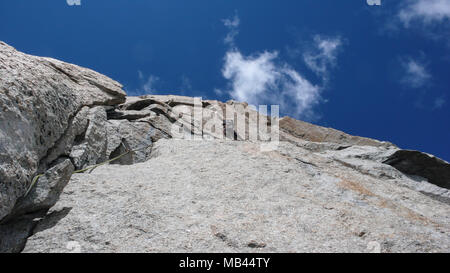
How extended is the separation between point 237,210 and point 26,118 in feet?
13.9

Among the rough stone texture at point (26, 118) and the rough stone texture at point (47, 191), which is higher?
the rough stone texture at point (26, 118)

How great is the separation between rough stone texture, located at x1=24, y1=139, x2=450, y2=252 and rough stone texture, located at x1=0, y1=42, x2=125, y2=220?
0.88 meters

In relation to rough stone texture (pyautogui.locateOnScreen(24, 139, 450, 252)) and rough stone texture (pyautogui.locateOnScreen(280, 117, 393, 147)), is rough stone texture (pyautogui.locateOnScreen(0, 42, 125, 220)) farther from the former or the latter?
rough stone texture (pyautogui.locateOnScreen(280, 117, 393, 147))

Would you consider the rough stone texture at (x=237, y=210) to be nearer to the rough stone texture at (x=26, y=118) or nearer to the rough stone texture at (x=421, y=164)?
the rough stone texture at (x=26, y=118)

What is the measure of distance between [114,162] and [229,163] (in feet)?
10.9

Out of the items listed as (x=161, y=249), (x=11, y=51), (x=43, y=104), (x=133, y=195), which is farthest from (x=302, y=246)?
(x=11, y=51)

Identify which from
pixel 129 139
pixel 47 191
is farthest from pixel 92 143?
pixel 47 191

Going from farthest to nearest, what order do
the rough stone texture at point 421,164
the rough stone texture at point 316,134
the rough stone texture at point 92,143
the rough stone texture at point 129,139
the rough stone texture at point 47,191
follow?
1. the rough stone texture at point 316,134
2. the rough stone texture at point 421,164
3. the rough stone texture at point 129,139
4. the rough stone texture at point 92,143
5. the rough stone texture at point 47,191

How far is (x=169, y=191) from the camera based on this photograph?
7598 millimetres

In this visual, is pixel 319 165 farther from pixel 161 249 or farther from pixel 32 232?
pixel 32 232

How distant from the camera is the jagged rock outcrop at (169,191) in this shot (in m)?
5.83

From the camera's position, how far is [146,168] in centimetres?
886

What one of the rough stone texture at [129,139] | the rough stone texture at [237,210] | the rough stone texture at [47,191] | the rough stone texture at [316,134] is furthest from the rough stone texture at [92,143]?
the rough stone texture at [316,134]

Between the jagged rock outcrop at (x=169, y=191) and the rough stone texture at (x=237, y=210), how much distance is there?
3cm
